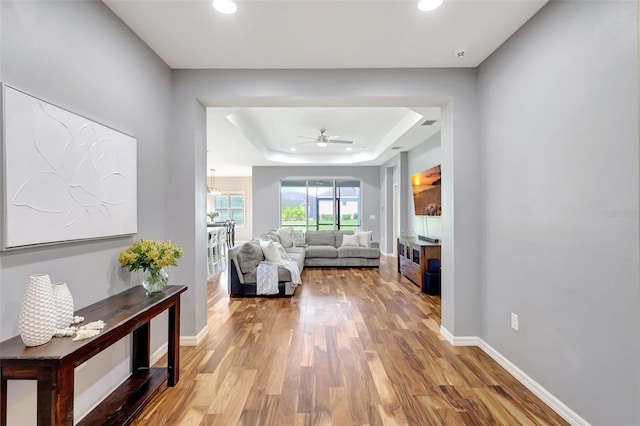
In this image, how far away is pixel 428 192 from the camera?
571 cm

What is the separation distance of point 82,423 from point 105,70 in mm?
2286

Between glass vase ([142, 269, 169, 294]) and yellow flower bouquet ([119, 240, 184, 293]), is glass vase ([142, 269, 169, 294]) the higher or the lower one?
the lower one

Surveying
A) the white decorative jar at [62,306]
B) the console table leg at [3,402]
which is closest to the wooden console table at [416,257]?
the white decorative jar at [62,306]

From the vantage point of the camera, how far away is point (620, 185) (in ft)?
5.06

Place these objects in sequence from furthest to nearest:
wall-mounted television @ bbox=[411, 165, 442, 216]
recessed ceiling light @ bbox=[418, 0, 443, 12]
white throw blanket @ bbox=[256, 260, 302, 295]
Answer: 1. wall-mounted television @ bbox=[411, 165, 442, 216]
2. white throw blanket @ bbox=[256, 260, 302, 295]
3. recessed ceiling light @ bbox=[418, 0, 443, 12]

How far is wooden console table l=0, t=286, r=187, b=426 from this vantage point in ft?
3.96

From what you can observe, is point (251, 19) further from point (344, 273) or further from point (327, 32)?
point (344, 273)

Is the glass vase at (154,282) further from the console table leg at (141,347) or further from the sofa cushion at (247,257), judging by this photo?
the sofa cushion at (247,257)

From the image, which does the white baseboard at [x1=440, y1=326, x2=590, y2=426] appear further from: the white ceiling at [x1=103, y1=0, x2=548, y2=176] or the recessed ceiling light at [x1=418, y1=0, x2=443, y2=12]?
the recessed ceiling light at [x1=418, y1=0, x2=443, y2=12]

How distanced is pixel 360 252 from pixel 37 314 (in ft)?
19.4

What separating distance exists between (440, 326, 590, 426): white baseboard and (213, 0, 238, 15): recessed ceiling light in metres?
3.44

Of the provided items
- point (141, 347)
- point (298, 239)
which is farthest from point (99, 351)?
point (298, 239)

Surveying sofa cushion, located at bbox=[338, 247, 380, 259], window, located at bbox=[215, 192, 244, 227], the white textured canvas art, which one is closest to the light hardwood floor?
the white textured canvas art

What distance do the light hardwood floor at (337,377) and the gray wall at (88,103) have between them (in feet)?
2.23
